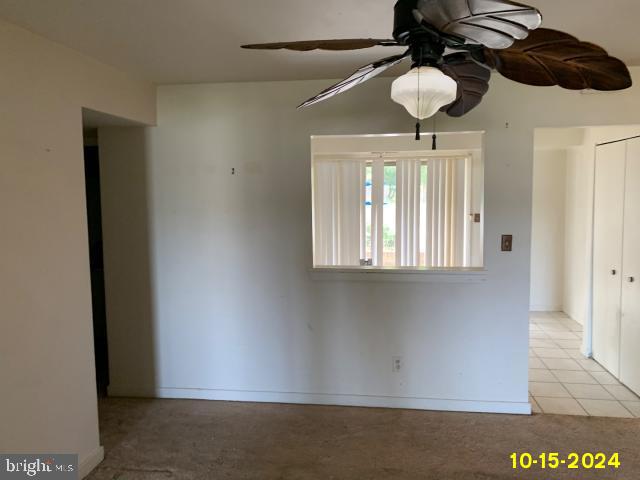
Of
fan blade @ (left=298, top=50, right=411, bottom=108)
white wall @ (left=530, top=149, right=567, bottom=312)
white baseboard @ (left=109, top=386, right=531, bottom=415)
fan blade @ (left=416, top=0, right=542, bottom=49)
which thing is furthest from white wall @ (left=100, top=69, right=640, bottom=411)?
white wall @ (left=530, top=149, right=567, bottom=312)

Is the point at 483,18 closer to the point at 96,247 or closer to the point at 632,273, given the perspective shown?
the point at 632,273

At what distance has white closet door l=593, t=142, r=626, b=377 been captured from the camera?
3.04 metres

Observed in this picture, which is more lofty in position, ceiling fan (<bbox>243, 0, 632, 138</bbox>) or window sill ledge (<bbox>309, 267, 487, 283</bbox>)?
ceiling fan (<bbox>243, 0, 632, 138</bbox>)

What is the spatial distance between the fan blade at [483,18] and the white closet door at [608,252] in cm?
272

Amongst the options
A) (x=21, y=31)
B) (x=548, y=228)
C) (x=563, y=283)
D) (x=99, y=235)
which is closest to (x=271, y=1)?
(x=21, y=31)

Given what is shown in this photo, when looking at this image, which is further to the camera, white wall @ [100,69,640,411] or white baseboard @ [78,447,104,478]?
white wall @ [100,69,640,411]

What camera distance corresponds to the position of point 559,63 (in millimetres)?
1139

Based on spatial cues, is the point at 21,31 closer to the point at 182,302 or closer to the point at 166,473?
the point at 182,302

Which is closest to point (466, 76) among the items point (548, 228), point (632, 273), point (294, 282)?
point (294, 282)

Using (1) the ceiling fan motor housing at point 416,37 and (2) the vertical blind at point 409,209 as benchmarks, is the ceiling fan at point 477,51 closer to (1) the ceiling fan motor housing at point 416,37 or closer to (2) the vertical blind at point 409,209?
(1) the ceiling fan motor housing at point 416,37

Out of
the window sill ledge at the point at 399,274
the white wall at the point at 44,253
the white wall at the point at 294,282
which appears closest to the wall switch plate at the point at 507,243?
the white wall at the point at 294,282

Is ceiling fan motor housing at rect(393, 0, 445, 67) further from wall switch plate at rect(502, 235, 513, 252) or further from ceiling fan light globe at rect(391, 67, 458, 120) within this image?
wall switch plate at rect(502, 235, 513, 252)

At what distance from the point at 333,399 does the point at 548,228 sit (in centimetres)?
364

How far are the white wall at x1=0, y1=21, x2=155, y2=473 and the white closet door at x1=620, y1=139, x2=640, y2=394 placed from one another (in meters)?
3.45
